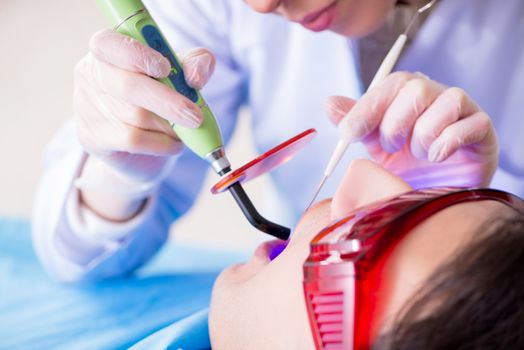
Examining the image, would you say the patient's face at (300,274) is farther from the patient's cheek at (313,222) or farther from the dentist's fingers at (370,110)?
the dentist's fingers at (370,110)

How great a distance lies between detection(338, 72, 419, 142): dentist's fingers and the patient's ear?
0.45 ft

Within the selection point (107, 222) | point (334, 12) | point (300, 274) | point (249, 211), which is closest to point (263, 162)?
point (249, 211)

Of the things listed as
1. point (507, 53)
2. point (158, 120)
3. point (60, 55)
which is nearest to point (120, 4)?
point (158, 120)

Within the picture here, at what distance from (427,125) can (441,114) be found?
0.07ft

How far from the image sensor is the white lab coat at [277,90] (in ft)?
3.84

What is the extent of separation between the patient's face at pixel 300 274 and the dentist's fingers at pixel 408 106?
0.15 meters

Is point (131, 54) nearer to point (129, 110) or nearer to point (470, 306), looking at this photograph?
point (129, 110)

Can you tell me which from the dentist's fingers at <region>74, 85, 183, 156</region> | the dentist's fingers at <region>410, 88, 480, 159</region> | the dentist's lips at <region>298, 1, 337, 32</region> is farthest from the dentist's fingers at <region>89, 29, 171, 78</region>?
the dentist's fingers at <region>410, 88, 480, 159</region>

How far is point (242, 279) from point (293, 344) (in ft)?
0.56

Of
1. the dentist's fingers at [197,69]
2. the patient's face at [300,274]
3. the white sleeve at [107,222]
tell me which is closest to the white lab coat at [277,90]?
the white sleeve at [107,222]

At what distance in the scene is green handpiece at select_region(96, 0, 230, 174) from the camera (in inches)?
33.5

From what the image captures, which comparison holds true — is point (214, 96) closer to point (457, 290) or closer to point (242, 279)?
point (242, 279)

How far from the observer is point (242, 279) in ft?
2.79

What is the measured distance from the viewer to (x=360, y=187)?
788 mm
